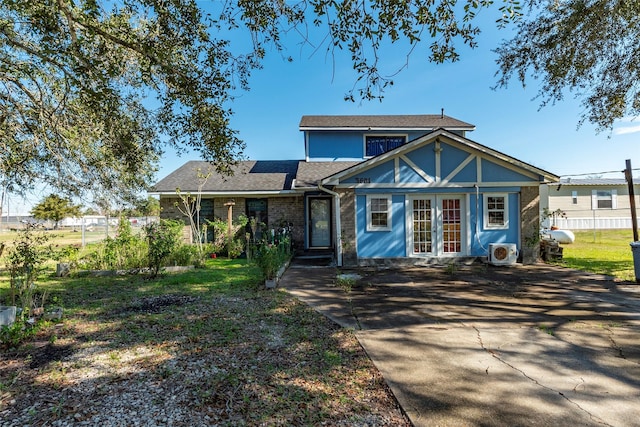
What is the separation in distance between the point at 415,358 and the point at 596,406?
5.23 feet

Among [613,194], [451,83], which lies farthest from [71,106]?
[613,194]

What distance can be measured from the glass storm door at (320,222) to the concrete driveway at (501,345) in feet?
20.8

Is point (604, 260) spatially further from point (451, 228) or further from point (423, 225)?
point (423, 225)

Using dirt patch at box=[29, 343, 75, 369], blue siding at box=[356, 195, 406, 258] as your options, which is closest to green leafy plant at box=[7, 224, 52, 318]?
dirt patch at box=[29, 343, 75, 369]

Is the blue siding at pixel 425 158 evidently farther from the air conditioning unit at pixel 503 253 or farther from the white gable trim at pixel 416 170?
the air conditioning unit at pixel 503 253

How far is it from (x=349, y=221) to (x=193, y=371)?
24.7 feet

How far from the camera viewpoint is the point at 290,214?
14320 mm

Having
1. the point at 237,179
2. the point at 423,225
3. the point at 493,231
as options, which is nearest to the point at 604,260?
the point at 493,231

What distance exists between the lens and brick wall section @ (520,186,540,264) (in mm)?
10430

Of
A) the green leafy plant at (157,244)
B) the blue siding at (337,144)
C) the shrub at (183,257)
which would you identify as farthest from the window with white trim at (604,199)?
the green leafy plant at (157,244)

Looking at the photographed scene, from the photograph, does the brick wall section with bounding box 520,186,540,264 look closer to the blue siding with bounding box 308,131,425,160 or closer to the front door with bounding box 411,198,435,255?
the front door with bounding box 411,198,435,255

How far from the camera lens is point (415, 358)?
3.69 metres

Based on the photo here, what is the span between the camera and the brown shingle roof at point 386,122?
15.7 metres

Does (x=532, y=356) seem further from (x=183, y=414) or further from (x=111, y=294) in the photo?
(x=111, y=294)
